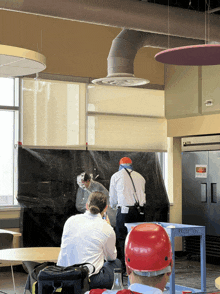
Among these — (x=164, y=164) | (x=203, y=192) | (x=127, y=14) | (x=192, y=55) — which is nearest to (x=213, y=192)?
(x=203, y=192)

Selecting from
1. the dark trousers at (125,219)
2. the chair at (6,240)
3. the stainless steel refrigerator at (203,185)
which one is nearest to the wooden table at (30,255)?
the chair at (6,240)

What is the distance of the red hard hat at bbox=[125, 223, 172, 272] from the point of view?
1.75 meters

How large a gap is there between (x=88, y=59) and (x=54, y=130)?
4.16 ft

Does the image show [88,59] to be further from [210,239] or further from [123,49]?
[210,239]

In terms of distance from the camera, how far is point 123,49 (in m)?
6.50

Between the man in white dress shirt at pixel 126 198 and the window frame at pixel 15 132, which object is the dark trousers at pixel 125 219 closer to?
the man in white dress shirt at pixel 126 198

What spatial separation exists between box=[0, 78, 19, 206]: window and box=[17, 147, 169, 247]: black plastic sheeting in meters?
0.20

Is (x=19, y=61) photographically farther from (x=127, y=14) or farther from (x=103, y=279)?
(x=127, y=14)

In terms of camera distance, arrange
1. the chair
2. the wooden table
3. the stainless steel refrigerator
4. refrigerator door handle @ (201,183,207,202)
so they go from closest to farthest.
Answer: the wooden table
the chair
the stainless steel refrigerator
refrigerator door handle @ (201,183,207,202)

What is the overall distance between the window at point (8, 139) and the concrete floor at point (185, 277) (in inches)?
42.5

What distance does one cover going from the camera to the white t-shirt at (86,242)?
3547 mm

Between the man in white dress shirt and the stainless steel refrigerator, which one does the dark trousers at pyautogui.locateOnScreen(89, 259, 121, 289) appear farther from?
the stainless steel refrigerator

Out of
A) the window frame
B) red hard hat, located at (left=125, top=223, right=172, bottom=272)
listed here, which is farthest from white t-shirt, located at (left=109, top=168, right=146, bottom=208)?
red hard hat, located at (left=125, top=223, right=172, bottom=272)

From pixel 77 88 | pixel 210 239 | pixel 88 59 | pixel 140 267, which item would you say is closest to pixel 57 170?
pixel 77 88
